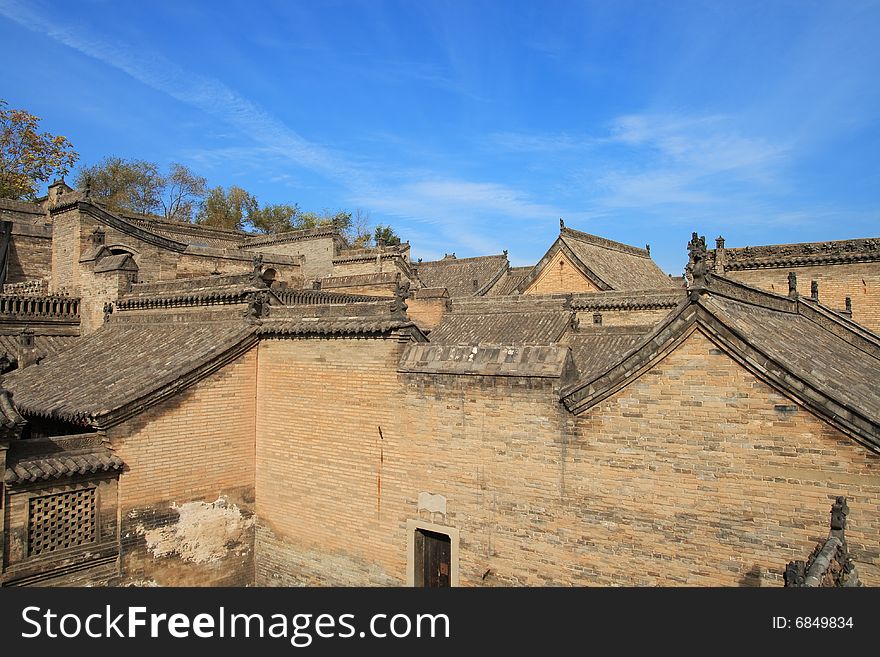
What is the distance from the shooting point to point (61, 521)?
9.64 m

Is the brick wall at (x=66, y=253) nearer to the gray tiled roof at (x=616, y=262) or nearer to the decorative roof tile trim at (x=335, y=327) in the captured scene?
the decorative roof tile trim at (x=335, y=327)

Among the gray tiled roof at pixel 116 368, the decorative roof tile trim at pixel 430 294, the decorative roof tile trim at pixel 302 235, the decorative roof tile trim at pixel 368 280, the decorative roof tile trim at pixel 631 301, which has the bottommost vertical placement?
the gray tiled roof at pixel 116 368

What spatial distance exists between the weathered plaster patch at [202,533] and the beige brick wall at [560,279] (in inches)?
729

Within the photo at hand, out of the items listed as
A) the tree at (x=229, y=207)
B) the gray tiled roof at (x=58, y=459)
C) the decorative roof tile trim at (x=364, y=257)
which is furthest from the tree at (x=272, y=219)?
the gray tiled roof at (x=58, y=459)

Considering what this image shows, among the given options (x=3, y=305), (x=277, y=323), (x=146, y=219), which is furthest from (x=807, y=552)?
(x=146, y=219)

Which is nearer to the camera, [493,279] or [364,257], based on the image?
[364,257]

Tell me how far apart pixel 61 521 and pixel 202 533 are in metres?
2.62

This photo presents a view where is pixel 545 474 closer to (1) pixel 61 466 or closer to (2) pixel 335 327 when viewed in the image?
(2) pixel 335 327

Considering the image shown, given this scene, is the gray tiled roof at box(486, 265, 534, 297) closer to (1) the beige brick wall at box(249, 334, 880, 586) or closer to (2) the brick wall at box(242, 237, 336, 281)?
(2) the brick wall at box(242, 237, 336, 281)

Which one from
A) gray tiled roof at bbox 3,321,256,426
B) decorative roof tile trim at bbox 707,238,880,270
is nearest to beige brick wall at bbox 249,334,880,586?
gray tiled roof at bbox 3,321,256,426

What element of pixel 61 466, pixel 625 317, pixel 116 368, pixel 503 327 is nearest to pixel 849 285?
pixel 625 317

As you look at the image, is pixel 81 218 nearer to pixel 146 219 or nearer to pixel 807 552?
pixel 146 219

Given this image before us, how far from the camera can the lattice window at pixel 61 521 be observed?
9.32 m

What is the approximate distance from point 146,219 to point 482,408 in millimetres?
28765
